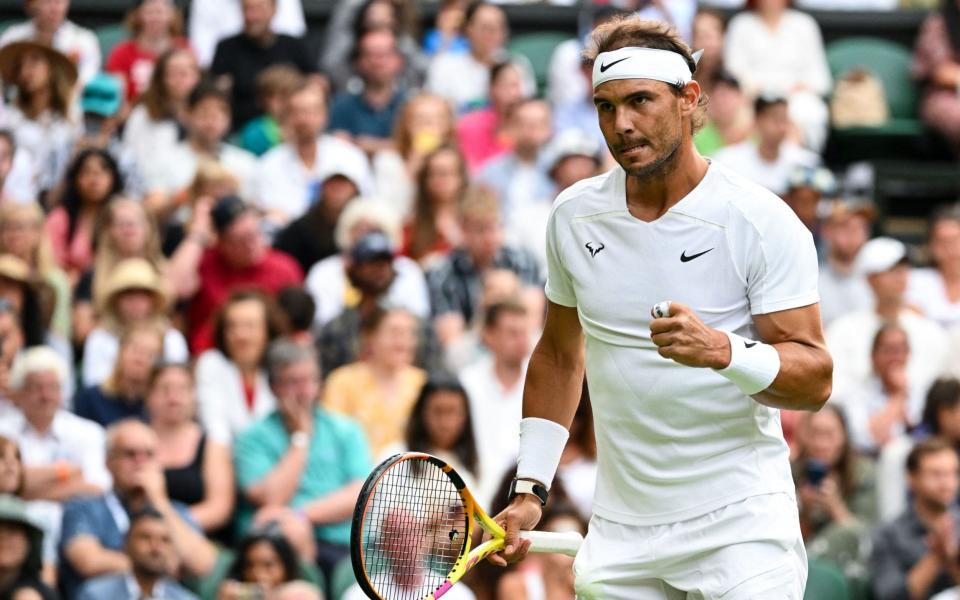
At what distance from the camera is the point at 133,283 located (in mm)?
8836

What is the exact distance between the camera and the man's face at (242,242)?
9.28m

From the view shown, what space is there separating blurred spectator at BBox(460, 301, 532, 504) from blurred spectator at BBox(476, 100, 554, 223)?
79.4 inches

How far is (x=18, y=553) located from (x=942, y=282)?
18.7 ft

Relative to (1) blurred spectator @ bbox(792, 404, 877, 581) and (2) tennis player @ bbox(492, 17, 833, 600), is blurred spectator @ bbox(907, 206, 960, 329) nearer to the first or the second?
(1) blurred spectator @ bbox(792, 404, 877, 581)

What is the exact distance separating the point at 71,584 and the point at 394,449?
5.13 ft

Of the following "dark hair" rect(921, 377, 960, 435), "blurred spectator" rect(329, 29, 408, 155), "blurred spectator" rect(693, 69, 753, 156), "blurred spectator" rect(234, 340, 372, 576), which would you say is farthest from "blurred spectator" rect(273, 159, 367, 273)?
"dark hair" rect(921, 377, 960, 435)

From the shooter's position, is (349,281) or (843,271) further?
(843,271)

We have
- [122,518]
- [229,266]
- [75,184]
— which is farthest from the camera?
[75,184]

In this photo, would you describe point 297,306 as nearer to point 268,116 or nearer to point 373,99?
point 268,116

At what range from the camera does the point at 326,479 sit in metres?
7.99

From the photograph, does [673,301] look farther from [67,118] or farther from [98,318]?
[67,118]

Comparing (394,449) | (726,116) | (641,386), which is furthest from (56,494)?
(726,116)

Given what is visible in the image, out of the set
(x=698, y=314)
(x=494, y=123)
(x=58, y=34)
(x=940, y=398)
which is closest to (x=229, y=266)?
(x=494, y=123)

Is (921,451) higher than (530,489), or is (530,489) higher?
(530,489)
